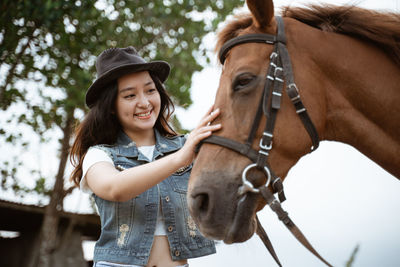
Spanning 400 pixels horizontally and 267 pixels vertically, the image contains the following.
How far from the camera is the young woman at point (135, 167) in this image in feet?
6.39

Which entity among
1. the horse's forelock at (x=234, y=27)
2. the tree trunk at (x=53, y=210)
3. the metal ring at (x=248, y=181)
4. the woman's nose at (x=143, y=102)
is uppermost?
the horse's forelock at (x=234, y=27)

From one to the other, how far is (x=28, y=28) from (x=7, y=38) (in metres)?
0.36

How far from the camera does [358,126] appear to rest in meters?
2.06

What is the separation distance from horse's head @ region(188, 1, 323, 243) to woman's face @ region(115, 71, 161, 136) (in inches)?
25.9

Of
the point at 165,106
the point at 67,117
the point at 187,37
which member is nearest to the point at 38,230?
the point at 67,117

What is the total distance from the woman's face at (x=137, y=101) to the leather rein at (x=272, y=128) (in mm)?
713

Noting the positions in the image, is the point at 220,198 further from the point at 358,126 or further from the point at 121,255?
the point at 358,126

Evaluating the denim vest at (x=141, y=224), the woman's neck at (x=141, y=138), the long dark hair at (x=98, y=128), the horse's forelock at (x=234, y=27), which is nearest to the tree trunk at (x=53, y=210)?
the long dark hair at (x=98, y=128)

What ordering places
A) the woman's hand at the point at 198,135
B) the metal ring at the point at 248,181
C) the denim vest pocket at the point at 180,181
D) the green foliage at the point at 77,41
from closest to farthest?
the metal ring at the point at 248,181, the woman's hand at the point at 198,135, the denim vest pocket at the point at 180,181, the green foliage at the point at 77,41

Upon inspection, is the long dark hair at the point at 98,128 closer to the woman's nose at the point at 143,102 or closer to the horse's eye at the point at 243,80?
the woman's nose at the point at 143,102

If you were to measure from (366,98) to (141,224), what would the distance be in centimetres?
148

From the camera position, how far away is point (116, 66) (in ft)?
8.17

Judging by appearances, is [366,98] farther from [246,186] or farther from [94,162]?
[94,162]

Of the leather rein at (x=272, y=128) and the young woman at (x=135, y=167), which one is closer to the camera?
the leather rein at (x=272, y=128)
